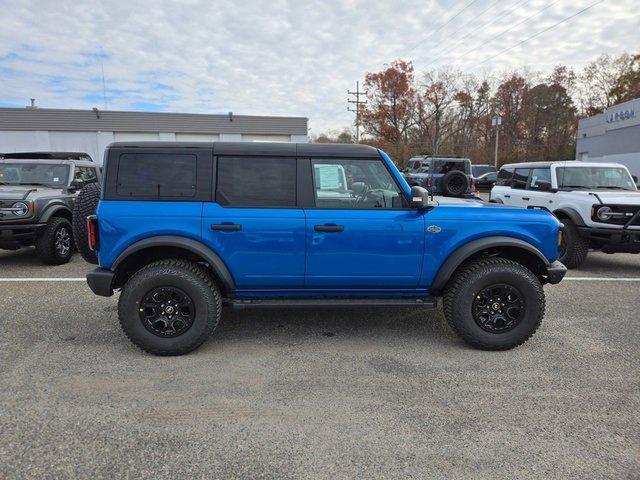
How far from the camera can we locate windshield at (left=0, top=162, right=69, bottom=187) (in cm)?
770

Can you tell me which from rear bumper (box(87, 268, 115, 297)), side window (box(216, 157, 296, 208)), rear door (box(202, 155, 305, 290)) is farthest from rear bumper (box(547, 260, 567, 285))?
rear bumper (box(87, 268, 115, 297))

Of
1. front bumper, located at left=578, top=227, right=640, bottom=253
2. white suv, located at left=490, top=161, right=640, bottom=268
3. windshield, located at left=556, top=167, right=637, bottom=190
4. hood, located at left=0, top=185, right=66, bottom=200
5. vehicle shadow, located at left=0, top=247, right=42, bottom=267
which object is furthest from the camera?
windshield, located at left=556, top=167, right=637, bottom=190

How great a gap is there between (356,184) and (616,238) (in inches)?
190

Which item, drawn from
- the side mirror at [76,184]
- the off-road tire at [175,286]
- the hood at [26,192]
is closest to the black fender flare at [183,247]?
the off-road tire at [175,286]

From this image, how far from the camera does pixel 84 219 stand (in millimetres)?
4152

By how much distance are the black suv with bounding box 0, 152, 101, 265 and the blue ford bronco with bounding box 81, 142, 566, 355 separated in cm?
386

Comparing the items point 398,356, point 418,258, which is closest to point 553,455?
point 398,356

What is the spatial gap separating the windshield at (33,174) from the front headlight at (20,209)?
4.06 feet

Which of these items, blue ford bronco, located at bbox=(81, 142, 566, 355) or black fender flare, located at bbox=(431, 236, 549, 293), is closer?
blue ford bronco, located at bbox=(81, 142, 566, 355)

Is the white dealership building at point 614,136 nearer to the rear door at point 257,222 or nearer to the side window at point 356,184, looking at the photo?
the side window at point 356,184

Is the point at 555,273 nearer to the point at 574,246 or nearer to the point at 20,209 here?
the point at 574,246

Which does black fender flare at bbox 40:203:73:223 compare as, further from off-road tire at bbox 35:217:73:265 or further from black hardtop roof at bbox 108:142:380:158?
black hardtop roof at bbox 108:142:380:158

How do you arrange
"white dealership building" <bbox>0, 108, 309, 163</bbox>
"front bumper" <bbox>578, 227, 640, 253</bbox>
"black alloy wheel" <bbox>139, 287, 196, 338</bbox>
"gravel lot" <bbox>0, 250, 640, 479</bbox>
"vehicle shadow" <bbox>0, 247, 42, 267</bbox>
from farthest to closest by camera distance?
1. "white dealership building" <bbox>0, 108, 309, 163</bbox>
2. "vehicle shadow" <bbox>0, 247, 42, 267</bbox>
3. "front bumper" <bbox>578, 227, 640, 253</bbox>
4. "black alloy wheel" <bbox>139, 287, 196, 338</bbox>
5. "gravel lot" <bbox>0, 250, 640, 479</bbox>

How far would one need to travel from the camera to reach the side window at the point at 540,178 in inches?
302
